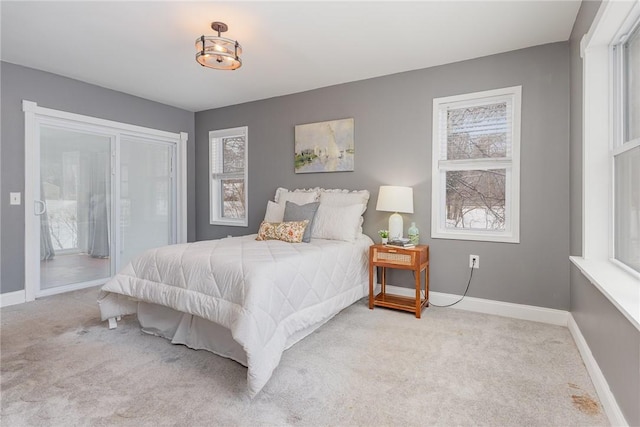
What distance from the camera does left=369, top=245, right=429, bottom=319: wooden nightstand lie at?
305 cm

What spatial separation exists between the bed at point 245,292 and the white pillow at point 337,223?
2cm

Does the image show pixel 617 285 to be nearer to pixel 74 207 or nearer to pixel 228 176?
pixel 228 176

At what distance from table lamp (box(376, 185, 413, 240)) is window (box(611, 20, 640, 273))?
5.05ft

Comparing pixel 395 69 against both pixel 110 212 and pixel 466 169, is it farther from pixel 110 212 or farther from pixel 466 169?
pixel 110 212

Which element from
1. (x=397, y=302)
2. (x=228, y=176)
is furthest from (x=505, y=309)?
(x=228, y=176)

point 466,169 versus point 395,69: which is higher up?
point 395,69

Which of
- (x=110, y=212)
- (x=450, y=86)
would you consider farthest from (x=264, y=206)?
(x=450, y=86)

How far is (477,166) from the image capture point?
3215mm

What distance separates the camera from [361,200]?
3613mm

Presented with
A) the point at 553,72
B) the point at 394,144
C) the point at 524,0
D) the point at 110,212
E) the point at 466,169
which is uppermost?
the point at 524,0

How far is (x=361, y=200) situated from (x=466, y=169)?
1.06 m

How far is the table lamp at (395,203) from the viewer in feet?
10.8

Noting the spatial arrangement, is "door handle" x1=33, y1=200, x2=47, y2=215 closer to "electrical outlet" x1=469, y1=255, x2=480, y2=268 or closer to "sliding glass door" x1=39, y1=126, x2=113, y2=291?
"sliding glass door" x1=39, y1=126, x2=113, y2=291

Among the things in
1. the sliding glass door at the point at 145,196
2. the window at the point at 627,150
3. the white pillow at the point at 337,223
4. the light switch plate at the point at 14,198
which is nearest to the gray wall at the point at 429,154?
the white pillow at the point at 337,223
